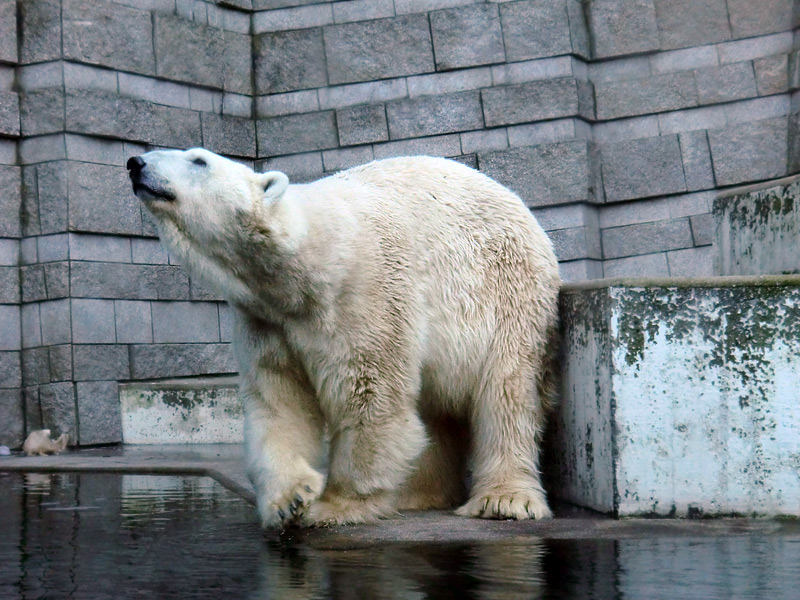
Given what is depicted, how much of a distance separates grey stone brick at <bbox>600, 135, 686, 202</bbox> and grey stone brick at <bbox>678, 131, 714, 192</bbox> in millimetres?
47

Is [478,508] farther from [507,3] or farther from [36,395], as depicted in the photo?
[507,3]

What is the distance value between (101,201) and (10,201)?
0.65m

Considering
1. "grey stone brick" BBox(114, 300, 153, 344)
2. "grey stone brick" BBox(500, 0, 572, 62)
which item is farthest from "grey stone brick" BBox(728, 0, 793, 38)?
"grey stone brick" BBox(114, 300, 153, 344)

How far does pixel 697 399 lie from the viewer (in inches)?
179

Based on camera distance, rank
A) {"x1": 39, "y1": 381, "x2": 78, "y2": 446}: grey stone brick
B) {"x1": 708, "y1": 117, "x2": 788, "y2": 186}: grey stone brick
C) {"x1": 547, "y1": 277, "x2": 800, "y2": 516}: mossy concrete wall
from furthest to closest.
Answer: {"x1": 708, "y1": 117, "x2": 788, "y2": 186}: grey stone brick < {"x1": 39, "y1": 381, "x2": 78, "y2": 446}: grey stone brick < {"x1": 547, "y1": 277, "x2": 800, "y2": 516}: mossy concrete wall

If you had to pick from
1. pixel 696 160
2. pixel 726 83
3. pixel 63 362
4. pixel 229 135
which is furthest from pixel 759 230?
pixel 229 135

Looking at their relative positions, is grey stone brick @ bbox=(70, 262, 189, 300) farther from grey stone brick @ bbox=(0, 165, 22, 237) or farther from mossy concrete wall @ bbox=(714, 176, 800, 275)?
mossy concrete wall @ bbox=(714, 176, 800, 275)

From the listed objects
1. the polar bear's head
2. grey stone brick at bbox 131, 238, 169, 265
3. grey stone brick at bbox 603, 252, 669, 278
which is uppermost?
grey stone brick at bbox 131, 238, 169, 265

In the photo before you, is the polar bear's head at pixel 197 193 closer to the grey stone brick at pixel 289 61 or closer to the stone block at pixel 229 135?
the stone block at pixel 229 135

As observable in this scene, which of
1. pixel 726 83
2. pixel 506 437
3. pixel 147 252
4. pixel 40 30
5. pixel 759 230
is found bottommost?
pixel 506 437

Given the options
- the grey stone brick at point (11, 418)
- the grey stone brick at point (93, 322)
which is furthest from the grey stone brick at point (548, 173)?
the grey stone brick at point (11, 418)

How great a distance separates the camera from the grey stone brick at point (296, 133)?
9.70 meters

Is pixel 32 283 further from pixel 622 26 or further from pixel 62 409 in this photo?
pixel 622 26

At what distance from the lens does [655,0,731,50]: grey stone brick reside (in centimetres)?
945
